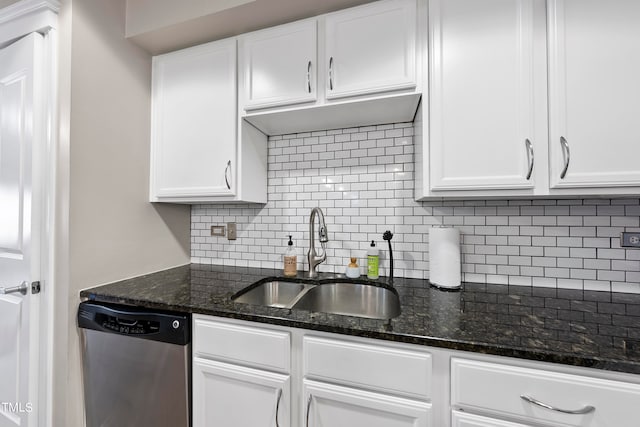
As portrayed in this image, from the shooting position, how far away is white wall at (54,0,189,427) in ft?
4.17

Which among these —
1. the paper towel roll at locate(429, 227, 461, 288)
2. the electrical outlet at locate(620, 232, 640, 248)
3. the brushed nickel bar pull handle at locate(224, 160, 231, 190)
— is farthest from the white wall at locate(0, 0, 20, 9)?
the electrical outlet at locate(620, 232, 640, 248)

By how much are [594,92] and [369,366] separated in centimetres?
126

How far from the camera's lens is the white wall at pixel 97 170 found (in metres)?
1.27

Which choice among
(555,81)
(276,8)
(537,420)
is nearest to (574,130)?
(555,81)

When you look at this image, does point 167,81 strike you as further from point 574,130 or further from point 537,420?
point 537,420

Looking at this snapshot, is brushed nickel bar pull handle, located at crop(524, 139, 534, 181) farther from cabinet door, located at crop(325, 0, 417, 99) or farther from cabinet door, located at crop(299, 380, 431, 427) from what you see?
cabinet door, located at crop(299, 380, 431, 427)

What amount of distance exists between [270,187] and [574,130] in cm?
149

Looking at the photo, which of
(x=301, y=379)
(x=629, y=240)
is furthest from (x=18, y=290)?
(x=629, y=240)

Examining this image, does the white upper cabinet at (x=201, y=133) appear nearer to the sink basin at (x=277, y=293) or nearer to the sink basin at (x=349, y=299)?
the sink basin at (x=277, y=293)

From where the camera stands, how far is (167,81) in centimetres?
165

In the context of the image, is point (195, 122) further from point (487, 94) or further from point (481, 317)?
point (481, 317)

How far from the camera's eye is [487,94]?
1.14m

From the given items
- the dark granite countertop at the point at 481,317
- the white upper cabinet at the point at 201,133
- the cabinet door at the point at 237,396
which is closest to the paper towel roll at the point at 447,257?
the dark granite countertop at the point at 481,317

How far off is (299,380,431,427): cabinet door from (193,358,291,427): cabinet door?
0.09m
